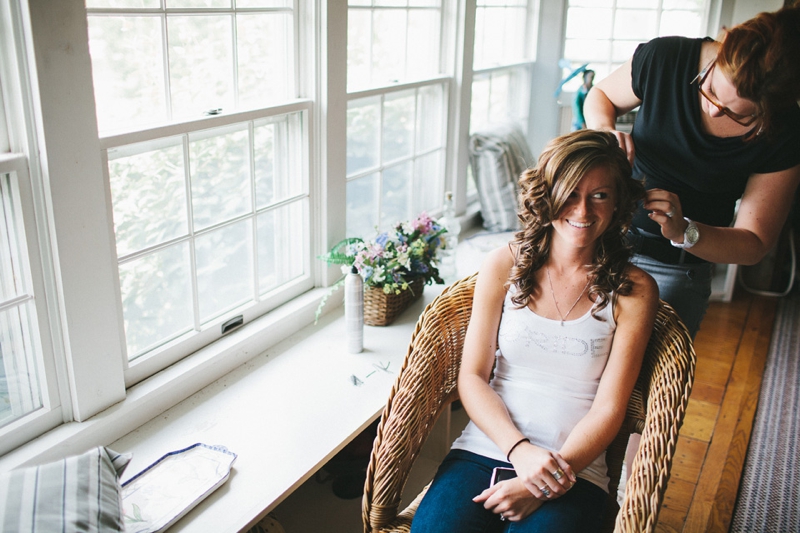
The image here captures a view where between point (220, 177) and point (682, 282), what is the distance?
55.5 inches

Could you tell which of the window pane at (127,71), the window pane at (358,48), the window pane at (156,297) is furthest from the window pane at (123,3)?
the window pane at (358,48)

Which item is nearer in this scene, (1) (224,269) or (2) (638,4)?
(1) (224,269)

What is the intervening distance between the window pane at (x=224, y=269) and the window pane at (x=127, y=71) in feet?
1.41

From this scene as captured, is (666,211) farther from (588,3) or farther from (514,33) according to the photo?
(588,3)

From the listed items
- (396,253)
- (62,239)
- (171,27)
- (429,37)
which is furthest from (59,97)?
(429,37)

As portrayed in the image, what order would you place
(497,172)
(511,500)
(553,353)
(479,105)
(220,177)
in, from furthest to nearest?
(479,105) < (497,172) < (220,177) < (553,353) < (511,500)

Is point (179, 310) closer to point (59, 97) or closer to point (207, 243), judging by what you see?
point (207, 243)

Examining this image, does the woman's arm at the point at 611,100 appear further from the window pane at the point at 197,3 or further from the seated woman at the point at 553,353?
the window pane at the point at 197,3

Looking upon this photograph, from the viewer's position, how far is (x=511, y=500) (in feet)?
5.36

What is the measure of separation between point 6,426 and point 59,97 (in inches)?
30.6

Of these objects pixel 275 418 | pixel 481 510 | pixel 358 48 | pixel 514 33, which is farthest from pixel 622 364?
pixel 514 33

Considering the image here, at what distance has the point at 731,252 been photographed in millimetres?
1849

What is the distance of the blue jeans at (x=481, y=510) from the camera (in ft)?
5.32

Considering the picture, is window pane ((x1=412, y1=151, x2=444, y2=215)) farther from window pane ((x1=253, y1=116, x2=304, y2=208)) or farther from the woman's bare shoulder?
the woman's bare shoulder
